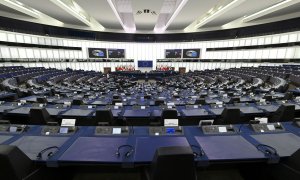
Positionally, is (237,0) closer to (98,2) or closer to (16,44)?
(98,2)

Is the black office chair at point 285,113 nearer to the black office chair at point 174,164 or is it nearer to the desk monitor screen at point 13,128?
the black office chair at point 174,164

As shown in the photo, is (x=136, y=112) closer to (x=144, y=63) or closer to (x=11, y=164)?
(x=11, y=164)

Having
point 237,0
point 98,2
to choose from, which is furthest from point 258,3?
point 98,2

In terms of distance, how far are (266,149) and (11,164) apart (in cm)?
338

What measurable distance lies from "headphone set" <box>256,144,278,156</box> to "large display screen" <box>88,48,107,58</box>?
1200 inches

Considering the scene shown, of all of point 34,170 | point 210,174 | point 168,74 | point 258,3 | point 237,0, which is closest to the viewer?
point 34,170

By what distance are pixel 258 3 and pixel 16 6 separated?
23359 millimetres

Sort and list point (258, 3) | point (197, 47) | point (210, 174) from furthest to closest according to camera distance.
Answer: point (197, 47)
point (258, 3)
point (210, 174)

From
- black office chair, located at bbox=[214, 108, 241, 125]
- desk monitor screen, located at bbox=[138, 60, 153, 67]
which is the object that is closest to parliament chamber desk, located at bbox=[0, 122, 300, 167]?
black office chair, located at bbox=[214, 108, 241, 125]

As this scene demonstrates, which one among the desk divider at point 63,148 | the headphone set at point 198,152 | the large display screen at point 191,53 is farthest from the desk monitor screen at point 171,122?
the large display screen at point 191,53

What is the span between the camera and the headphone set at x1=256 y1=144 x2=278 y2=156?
7.36ft

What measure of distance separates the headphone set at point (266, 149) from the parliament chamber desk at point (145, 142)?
1.3 inches

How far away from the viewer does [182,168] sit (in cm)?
168

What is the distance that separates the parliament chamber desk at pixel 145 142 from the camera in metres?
2.16
